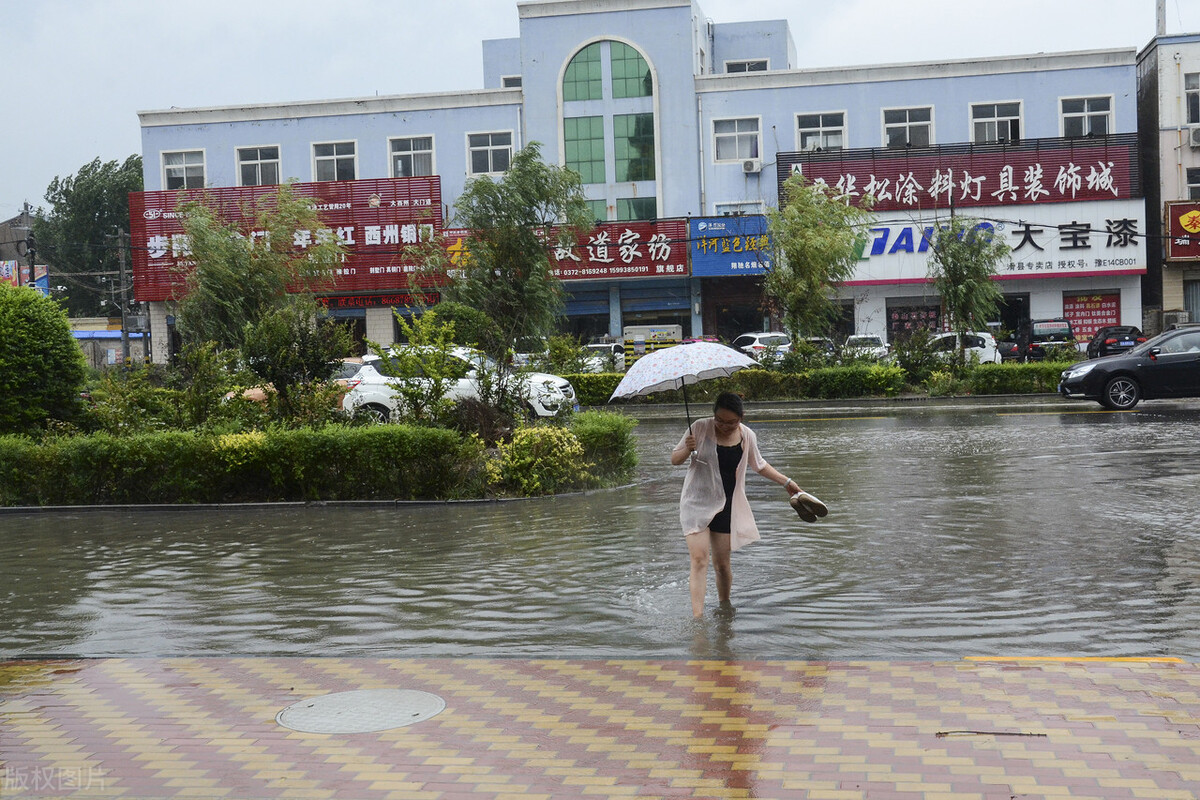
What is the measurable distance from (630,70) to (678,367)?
119 feet

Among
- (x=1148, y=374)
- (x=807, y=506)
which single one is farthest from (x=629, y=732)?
(x=1148, y=374)

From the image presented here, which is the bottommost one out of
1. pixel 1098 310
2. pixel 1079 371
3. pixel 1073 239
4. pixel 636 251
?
pixel 1079 371

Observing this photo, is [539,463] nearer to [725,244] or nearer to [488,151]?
[725,244]

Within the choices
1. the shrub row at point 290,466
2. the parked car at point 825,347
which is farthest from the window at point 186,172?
the shrub row at point 290,466

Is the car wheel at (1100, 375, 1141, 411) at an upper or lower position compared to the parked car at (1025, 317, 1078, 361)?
lower

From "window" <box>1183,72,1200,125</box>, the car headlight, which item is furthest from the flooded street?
"window" <box>1183,72,1200,125</box>

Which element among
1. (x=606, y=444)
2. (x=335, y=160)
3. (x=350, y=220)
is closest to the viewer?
(x=606, y=444)

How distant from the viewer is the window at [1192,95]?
41.5 metres

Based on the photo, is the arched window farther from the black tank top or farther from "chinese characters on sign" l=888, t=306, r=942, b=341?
the black tank top

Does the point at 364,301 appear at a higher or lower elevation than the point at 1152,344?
higher

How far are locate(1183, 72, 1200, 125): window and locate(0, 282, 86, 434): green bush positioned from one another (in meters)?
40.0

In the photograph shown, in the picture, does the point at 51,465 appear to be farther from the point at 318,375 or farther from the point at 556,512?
the point at 556,512

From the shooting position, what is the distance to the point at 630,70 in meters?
41.9

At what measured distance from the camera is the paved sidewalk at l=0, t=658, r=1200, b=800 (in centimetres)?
446
